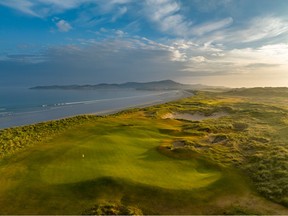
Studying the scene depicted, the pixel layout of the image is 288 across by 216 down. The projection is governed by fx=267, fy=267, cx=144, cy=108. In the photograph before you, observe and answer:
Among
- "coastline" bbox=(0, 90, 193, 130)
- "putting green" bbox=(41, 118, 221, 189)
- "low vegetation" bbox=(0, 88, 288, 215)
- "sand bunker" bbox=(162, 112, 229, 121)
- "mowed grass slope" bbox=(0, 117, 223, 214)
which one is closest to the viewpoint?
"low vegetation" bbox=(0, 88, 288, 215)

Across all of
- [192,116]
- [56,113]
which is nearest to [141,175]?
[192,116]

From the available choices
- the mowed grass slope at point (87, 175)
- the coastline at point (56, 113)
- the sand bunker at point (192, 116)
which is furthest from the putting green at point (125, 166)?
the coastline at point (56, 113)

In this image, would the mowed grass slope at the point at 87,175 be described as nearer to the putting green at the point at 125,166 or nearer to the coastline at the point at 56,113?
the putting green at the point at 125,166

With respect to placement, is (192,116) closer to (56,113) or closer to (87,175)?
(87,175)

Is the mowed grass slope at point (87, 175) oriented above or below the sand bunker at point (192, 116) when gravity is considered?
above

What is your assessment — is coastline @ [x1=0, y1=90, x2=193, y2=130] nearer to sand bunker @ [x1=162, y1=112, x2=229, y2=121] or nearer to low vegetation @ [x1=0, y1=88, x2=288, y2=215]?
sand bunker @ [x1=162, y1=112, x2=229, y2=121]

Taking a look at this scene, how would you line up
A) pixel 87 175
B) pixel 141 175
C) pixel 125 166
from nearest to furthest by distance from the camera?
pixel 87 175 < pixel 141 175 < pixel 125 166

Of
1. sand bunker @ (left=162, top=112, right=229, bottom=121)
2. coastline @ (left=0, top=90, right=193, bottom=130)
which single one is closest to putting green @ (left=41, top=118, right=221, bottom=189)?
sand bunker @ (left=162, top=112, right=229, bottom=121)

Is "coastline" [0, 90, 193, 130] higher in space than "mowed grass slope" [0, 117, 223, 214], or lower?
lower

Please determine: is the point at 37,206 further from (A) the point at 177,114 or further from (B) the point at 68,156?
(A) the point at 177,114

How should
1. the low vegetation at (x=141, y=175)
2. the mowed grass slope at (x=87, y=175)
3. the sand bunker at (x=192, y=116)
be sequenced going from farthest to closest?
the sand bunker at (x=192, y=116)
the mowed grass slope at (x=87, y=175)
the low vegetation at (x=141, y=175)
